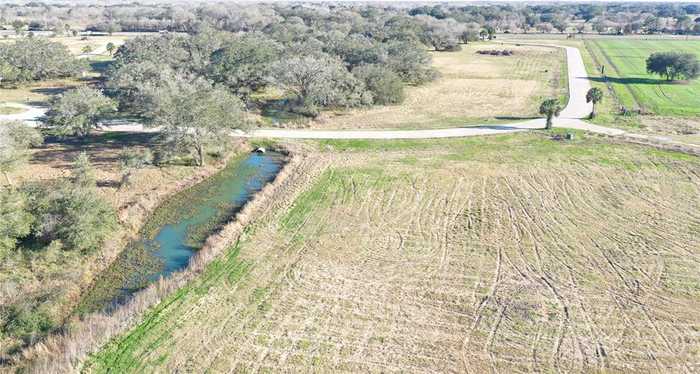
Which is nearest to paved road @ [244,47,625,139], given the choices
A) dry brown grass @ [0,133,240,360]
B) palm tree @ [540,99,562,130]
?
palm tree @ [540,99,562,130]

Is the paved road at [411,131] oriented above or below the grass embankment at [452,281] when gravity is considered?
above

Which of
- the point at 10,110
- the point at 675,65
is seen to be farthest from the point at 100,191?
the point at 675,65

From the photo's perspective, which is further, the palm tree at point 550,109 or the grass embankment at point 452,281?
the palm tree at point 550,109

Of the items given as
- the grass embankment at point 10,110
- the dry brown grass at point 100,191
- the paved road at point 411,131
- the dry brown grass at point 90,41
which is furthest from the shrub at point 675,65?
the dry brown grass at point 90,41

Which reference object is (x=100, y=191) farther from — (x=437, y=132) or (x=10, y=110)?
(x=437, y=132)

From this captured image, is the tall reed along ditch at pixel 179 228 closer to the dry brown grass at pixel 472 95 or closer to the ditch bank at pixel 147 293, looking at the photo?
the ditch bank at pixel 147 293

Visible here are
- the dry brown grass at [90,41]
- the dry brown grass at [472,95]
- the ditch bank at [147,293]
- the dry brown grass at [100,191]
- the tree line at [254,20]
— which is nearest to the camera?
the ditch bank at [147,293]

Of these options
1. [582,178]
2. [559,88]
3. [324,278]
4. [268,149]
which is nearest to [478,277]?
[324,278]
